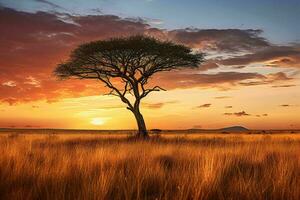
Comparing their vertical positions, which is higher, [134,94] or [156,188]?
[134,94]

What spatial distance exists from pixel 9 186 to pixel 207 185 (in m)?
2.66

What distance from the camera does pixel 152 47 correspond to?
32844mm

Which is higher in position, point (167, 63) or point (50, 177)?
point (167, 63)

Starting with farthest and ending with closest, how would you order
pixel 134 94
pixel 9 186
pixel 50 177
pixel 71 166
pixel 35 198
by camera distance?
Answer: 1. pixel 134 94
2. pixel 71 166
3. pixel 50 177
4. pixel 9 186
5. pixel 35 198

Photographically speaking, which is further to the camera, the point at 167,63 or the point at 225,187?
the point at 167,63

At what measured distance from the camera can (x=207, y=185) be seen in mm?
5484

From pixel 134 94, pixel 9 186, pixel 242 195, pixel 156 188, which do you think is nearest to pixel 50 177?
pixel 9 186

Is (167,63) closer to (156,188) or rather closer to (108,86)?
(108,86)

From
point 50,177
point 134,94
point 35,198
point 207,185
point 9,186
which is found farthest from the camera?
point 134,94

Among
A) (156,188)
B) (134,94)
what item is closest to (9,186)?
(156,188)

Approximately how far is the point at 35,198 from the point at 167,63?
29.1 meters

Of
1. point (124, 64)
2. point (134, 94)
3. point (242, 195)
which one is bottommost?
point (242, 195)

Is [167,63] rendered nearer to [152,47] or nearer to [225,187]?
[152,47]

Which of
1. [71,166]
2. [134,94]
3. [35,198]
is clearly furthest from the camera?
[134,94]
